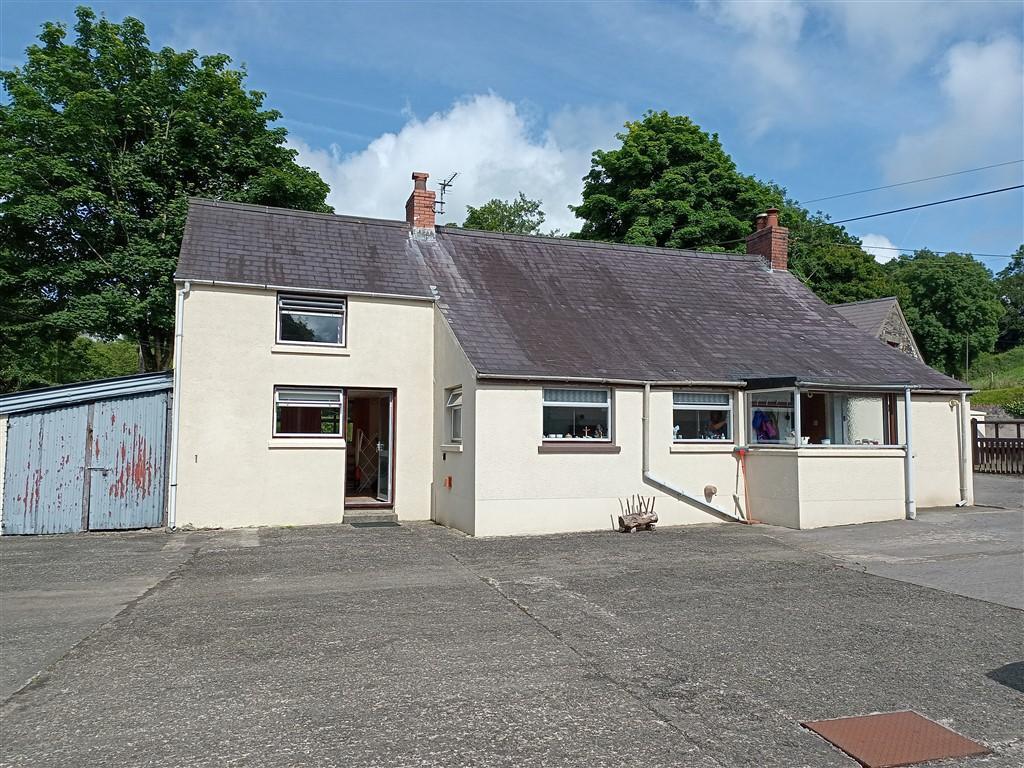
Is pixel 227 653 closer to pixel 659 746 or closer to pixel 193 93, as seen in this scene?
pixel 659 746

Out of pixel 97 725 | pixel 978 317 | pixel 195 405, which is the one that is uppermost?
pixel 978 317

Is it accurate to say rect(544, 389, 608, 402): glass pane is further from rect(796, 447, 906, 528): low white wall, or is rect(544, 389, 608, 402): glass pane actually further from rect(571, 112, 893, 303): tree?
rect(571, 112, 893, 303): tree

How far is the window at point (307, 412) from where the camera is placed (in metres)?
15.2

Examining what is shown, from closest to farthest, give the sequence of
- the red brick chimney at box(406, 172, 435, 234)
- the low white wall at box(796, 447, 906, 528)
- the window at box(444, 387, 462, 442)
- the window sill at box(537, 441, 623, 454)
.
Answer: the window sill at box(537, 441, 623, 454), the low white wall at box(796, 447, 906, 528), the window at box(444, 387, 462, 442), the red brick chimney at box(406, 172, 435, 234)

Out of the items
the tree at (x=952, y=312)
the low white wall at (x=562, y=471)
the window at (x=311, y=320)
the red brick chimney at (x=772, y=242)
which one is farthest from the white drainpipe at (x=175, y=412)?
the tree at (x=952, y=312)

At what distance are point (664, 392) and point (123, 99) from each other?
19870 millimetres

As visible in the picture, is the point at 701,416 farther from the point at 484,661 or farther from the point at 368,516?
the point at 484,661

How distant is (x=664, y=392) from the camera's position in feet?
49.7

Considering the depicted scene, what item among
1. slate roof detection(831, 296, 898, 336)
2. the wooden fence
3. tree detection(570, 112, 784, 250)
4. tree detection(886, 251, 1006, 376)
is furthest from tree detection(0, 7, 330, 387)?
tree detection(886, 251, 1006, 376)

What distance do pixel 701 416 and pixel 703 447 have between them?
69 centimetres

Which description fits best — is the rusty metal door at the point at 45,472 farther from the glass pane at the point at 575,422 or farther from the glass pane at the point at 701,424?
the glass pane at the point at 701,424

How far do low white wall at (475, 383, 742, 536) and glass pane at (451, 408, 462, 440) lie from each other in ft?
4.14

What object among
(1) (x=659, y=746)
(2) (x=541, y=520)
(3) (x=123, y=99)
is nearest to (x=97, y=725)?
(1) (x=659, y=746)

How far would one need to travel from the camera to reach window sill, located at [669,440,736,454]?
15203 millimetres
